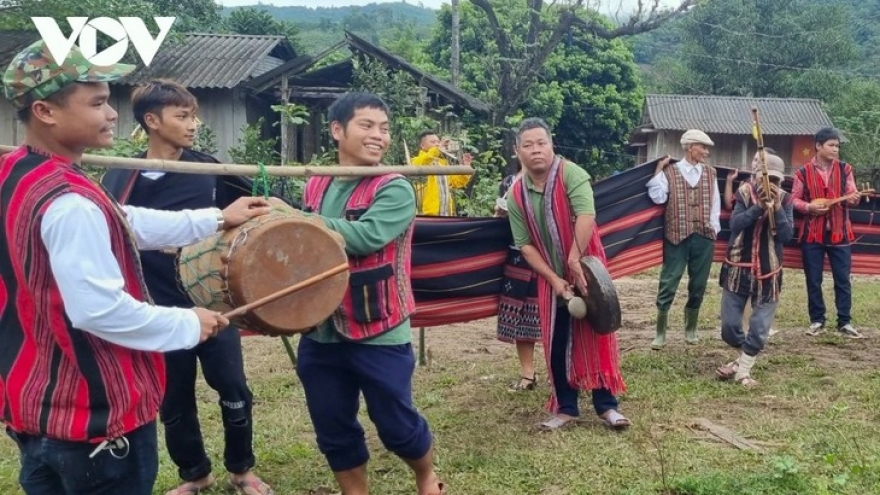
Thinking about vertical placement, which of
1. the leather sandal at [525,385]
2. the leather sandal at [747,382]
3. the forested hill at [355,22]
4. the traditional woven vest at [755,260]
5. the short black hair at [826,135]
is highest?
the forested hill at [355,22]

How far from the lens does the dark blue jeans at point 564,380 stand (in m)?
5.39

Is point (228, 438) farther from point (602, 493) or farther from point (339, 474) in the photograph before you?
point (602, 493)

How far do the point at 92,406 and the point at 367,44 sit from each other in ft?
51.7

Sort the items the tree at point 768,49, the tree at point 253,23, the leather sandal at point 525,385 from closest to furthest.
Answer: the leather sandal at point 525,385 < the tree at point 253,23 < the tree at point 768,49

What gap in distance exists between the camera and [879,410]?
5617 mm

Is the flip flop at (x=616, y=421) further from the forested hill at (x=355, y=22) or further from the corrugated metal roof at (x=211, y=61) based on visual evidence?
the forested hill at (x=355, y=22)

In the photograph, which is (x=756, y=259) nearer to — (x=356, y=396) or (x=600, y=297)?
(x=600, y=297)

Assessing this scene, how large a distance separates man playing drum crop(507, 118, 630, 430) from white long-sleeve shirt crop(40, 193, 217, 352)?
A: 3013 millimetres

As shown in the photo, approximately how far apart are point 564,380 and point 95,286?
354 cm

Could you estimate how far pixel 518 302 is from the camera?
6.31m

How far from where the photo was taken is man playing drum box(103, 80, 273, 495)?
13.2ft

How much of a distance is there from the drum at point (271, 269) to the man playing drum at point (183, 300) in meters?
0.69

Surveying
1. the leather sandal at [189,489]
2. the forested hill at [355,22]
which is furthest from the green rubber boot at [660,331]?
the forested hill at [355,22]

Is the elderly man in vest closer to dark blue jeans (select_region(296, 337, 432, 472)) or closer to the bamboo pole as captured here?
the bamboo pole
